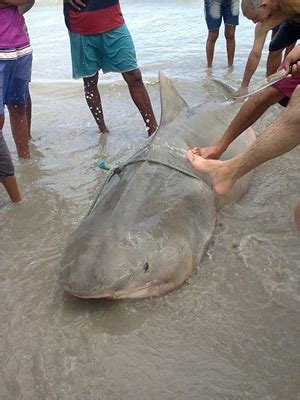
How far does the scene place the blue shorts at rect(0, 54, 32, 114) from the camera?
406 centimetres

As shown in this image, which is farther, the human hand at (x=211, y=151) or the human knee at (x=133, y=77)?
the human knee at (x=133, y=77)

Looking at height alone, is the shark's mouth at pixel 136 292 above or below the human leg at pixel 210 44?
above

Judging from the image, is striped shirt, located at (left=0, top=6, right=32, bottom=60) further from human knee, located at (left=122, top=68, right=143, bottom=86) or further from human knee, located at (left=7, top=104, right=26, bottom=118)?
human knee, located at (left=122, top=68, right=143, bottom=86)

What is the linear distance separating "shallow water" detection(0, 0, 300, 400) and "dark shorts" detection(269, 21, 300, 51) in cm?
154

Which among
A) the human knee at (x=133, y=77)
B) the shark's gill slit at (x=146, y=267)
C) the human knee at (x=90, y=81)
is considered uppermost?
the shark's gill slit at (x=146, y=267)

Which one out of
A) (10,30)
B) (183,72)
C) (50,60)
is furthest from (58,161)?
(50,60)

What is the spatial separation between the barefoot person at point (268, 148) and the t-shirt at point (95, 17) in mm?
2434

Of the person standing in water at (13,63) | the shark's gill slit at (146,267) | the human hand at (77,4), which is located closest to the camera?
the shark's gill slit at (146,267)

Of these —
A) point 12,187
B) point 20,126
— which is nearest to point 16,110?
point 20,126

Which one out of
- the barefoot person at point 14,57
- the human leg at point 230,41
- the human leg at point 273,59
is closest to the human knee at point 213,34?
the human leg at point 230,41

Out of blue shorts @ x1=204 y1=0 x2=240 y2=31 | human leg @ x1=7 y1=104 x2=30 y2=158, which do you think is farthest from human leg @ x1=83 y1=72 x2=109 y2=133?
blue shorts @ x1=204 y1=0 x2=240 y2=31

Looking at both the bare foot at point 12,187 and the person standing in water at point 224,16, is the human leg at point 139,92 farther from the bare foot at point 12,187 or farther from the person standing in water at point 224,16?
the person standing in water at point 224,16

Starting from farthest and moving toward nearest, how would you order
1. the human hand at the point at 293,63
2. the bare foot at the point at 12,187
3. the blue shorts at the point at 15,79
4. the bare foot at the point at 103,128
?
the bare foot at the point at 103,128
the blue shorts at the point at 15,79
the bare foot at the point at 12,187
the human hand at the point at 293,63

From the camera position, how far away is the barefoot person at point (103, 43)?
473 cm
